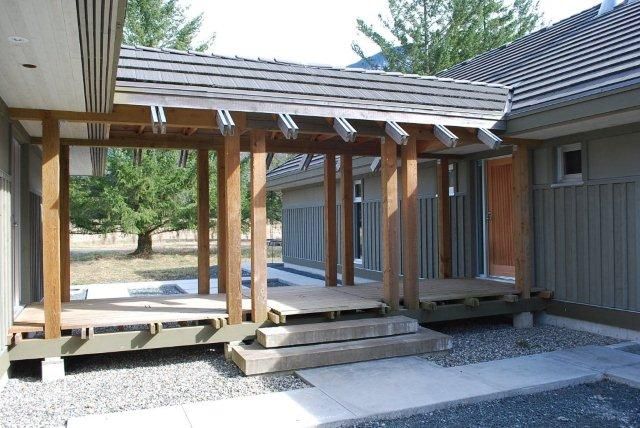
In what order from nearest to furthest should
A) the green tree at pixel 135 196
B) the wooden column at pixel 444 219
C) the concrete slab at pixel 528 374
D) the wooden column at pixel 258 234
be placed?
1. the concrete slab at pixel 528 374
2. the wooden column at pixel 258 234
3. the wooden column at pixel 444 219
4. the green tree at pixel 135 196

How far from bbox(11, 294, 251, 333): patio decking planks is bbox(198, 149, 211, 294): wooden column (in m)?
0.38

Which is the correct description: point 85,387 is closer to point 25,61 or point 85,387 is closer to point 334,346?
point 334,346

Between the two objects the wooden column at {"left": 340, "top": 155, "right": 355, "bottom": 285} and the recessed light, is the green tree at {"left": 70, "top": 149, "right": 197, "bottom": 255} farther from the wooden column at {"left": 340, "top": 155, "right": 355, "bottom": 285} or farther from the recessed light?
the recessed light

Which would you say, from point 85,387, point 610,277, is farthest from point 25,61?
point 610,277

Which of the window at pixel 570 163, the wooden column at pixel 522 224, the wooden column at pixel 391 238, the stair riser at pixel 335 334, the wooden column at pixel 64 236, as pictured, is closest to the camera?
the stair riser at pixel 335 334

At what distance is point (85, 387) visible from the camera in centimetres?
505

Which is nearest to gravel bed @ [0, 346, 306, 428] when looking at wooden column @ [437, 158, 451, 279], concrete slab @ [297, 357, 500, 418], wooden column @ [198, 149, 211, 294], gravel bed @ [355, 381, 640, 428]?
concrete slab @ [297, 357, 500, 418]

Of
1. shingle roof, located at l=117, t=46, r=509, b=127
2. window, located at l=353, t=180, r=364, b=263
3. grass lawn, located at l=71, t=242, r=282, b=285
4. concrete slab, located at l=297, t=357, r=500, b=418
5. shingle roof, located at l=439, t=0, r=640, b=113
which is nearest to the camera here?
concrete slab, located at l=297, t=357, r=500, b=418

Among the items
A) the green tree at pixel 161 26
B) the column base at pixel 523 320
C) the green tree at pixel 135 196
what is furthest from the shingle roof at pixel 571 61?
the green tree at pixel 161 26

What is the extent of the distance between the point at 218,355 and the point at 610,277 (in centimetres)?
496

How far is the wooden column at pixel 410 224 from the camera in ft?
22.5

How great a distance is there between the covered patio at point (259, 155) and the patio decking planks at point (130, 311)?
21 mm

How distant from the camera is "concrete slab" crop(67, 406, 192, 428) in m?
4.01

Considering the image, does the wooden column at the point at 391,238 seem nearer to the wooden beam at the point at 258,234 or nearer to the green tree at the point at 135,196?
the wooden beam at the point at 258,234
